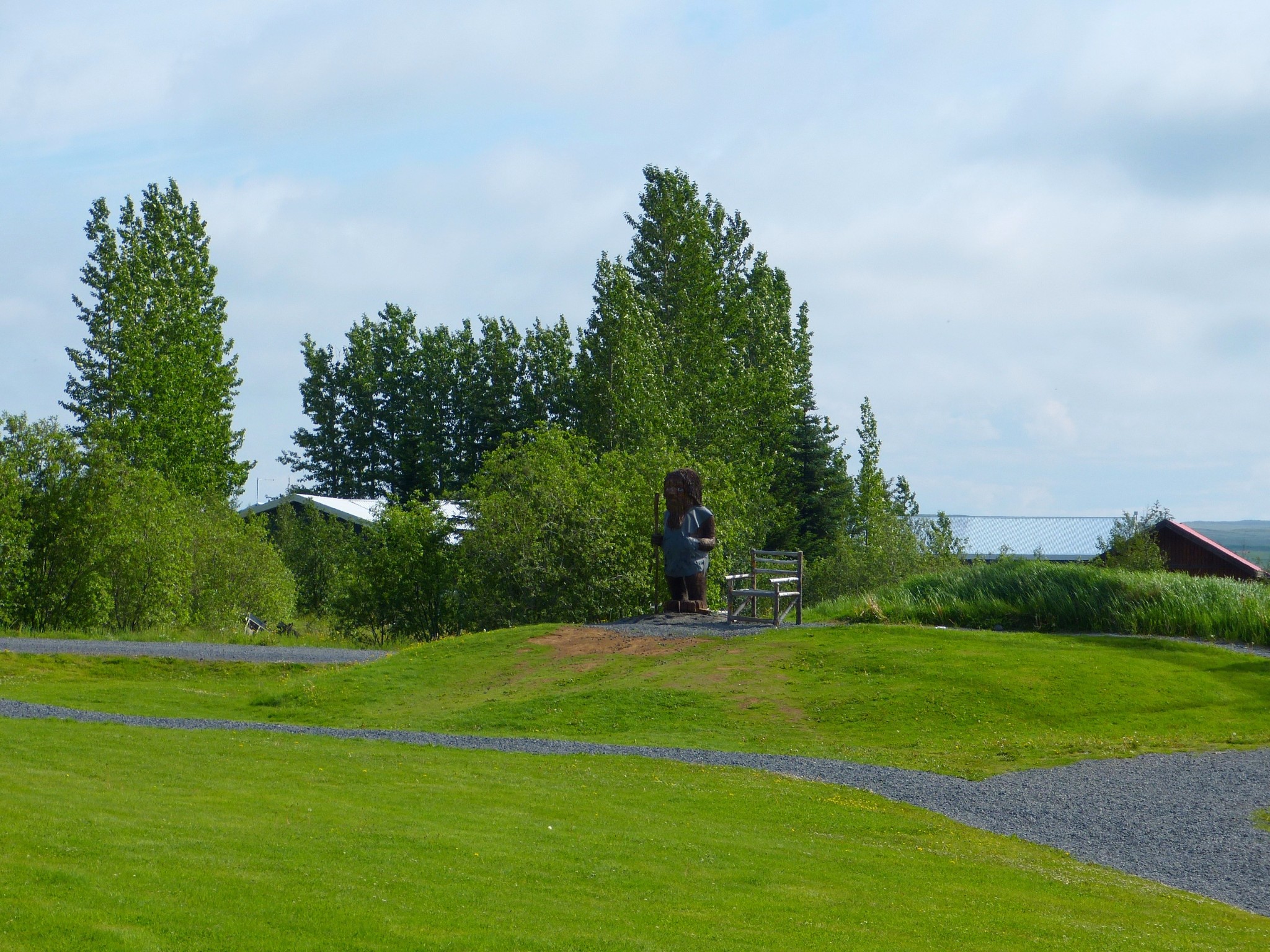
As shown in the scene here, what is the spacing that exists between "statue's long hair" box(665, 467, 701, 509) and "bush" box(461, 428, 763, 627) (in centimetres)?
407

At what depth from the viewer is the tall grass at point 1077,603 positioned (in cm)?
2355

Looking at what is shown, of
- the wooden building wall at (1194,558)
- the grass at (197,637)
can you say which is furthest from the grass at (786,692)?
the wooden building wall at (1194,558)

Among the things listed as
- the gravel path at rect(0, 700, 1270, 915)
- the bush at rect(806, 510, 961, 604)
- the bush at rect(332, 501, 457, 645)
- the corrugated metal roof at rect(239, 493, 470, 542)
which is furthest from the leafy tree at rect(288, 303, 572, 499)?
Result: the gravel path at rect(0, 700, 1270, 915)

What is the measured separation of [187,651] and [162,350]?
26.4m

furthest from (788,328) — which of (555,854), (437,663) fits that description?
(555,854)

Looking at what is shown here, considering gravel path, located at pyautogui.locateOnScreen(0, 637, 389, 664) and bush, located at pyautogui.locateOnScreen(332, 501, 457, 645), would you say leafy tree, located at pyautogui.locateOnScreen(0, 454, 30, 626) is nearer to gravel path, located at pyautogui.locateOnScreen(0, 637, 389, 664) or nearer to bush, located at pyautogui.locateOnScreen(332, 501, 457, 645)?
gravel path, located at pyautogui.locateOnScreen(0, 637, 389, 664)

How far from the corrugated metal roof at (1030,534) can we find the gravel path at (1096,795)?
55.1 meters

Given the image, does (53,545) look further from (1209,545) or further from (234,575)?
(1209,545)

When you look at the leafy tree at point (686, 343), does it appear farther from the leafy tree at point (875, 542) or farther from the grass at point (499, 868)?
the grass at point (499, 868)

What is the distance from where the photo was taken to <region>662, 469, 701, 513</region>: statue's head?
27.3 m

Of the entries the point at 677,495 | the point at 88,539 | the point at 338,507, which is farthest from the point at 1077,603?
the point at 338,507

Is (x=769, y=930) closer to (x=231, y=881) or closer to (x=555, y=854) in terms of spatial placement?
(x=555, y=854)

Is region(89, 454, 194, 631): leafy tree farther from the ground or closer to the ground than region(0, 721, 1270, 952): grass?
farther from the ground

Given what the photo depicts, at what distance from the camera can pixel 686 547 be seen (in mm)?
26938
